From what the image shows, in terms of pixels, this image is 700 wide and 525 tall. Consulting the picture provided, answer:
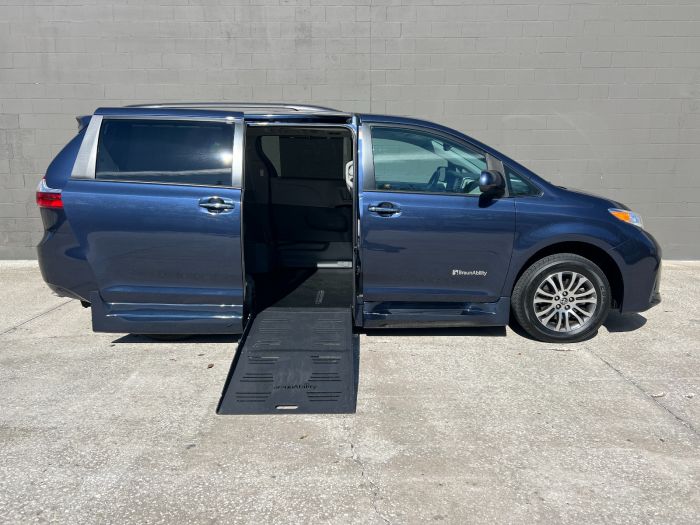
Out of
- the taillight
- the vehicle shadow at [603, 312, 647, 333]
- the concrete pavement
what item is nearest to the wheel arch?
the concrete pavement

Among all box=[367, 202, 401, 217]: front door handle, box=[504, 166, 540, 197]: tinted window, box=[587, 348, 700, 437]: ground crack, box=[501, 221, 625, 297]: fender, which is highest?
box=[504, 166, 540, 197]: tinted window

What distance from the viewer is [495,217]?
4.88 metres

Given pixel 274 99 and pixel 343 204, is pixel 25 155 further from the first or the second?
pixel 343 204

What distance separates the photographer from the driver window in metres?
4.90

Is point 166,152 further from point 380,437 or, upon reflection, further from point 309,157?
point 380,437

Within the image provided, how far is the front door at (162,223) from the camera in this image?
184 inches

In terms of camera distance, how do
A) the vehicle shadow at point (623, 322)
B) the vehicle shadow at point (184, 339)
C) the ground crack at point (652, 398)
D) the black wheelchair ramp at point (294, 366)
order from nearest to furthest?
the ground crack at point (652, 398)
the black wheelchair ramp at point (294, 366)
the vehicle shadow at point (184, 339)
the vehicle shadow at point (623, 322)

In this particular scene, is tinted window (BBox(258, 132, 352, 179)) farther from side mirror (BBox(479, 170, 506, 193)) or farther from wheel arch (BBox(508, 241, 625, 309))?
wheel arch (BBox(508, 241, 625, 309))

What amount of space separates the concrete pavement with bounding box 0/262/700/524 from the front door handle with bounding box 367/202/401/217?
114 centimetres

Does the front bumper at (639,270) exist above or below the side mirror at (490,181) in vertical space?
below

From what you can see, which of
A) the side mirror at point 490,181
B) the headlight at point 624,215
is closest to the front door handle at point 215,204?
the side mirror at point 490,181

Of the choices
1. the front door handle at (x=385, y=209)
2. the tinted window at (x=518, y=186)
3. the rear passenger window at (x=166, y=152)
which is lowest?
the front door handle at (x=385, y=209)

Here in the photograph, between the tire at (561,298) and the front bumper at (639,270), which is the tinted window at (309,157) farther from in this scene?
the front bumper at (639,270)

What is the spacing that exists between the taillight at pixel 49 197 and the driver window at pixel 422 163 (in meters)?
2.44
